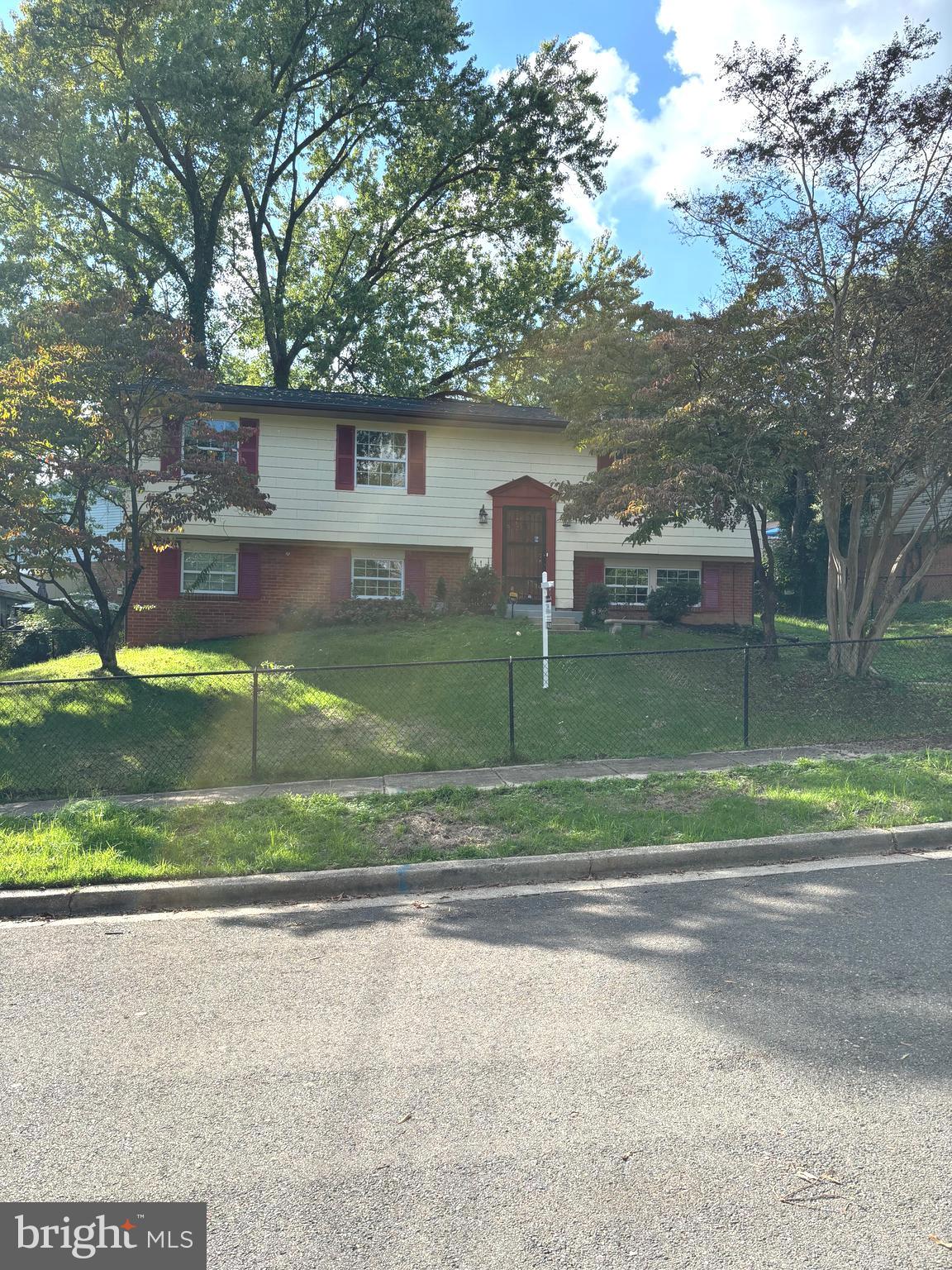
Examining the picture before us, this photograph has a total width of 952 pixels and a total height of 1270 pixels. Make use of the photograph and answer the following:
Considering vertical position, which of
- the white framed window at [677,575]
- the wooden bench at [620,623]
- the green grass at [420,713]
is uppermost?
the white framed window at [677,575]

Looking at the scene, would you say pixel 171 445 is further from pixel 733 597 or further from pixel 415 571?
pixel 733 597

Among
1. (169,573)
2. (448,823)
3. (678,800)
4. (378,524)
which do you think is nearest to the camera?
(448,823)

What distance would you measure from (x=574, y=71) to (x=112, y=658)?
Answer: 24.9 meters

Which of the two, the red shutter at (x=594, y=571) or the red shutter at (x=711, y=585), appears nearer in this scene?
the red shutter at (x=594, y=571)

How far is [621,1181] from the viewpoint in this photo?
282 centimetres

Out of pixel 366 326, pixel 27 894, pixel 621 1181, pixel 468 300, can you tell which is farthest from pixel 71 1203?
pixel 468 300

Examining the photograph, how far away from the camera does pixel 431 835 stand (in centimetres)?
729

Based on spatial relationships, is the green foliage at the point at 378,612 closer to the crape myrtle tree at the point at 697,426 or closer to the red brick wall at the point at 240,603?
the red brick wall at the point at 240,603

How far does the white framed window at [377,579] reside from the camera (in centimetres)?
2209

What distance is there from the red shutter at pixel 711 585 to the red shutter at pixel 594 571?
2864 millimetres

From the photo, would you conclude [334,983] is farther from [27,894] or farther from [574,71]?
[574,71]

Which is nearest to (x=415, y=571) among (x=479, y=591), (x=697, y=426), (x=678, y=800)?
(x=479, y=591)

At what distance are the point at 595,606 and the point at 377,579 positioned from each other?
18.4 ft

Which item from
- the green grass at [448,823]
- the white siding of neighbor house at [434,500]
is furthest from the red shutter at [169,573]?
the green grass at [448,823]
